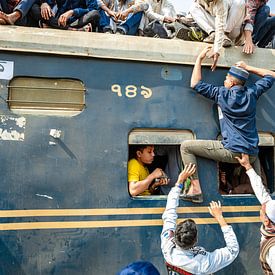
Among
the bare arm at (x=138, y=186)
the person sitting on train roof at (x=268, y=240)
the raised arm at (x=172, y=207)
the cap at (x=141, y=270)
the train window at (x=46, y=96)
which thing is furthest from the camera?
the bare arm at (x=138, y=186)

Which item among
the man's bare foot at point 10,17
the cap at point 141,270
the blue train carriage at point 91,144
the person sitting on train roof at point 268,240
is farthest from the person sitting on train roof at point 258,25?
the cap at point 141,270

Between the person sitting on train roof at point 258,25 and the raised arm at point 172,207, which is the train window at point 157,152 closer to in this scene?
the raised arm at point 172,207

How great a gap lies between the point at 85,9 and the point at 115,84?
909mm

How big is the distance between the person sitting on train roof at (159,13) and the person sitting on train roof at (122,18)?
3.6 inches

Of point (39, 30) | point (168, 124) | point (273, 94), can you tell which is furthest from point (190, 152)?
point (39, 30)

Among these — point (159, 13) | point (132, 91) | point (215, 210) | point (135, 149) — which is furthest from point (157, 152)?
point (159, 13)

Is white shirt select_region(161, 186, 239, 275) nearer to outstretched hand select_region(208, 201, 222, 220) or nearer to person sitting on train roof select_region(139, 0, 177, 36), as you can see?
outstretched hand select_region(208, 201, 222, 220)

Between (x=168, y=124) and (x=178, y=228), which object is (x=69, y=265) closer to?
(x=178, y=228)

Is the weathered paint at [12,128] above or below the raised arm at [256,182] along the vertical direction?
above

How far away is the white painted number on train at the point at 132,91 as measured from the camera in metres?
3.27

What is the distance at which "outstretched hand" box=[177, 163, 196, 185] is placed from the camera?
310cm

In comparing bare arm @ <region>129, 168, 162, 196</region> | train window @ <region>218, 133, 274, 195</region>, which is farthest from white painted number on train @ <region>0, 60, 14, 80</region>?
train window @ <region>218, 133, 274, 195</region>

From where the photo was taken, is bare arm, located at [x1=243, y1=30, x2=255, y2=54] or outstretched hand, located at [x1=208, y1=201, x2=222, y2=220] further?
bare arm, located at [x1=243, y1=30, x2=255, y2=54]

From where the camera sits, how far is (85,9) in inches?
144
